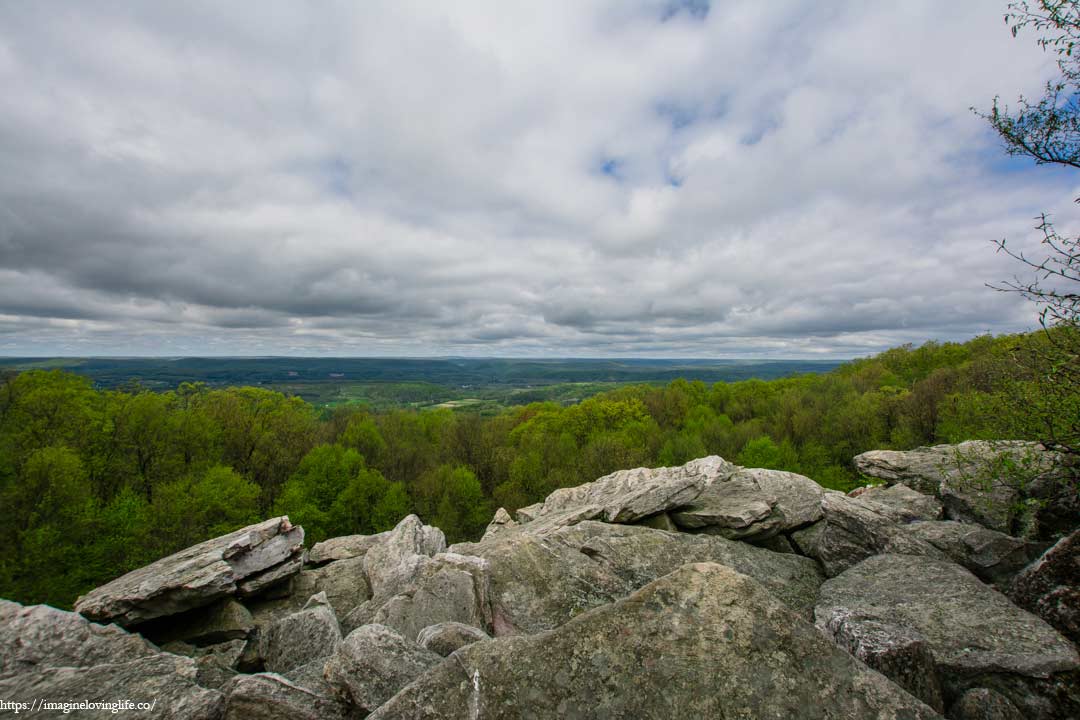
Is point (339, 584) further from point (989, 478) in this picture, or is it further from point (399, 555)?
point (989, 478)

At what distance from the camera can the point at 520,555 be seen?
40.7 ft

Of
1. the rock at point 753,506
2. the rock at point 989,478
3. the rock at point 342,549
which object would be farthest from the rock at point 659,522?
the rock at point 342,549

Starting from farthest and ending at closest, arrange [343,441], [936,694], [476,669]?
[343,441]
[936,694]
[476,669]

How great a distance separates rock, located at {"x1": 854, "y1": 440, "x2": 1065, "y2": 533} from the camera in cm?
959

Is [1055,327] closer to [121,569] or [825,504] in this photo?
[825,504]

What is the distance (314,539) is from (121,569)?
46.2 ft

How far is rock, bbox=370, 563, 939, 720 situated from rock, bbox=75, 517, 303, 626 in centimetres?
1182

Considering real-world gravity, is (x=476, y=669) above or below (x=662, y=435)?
above

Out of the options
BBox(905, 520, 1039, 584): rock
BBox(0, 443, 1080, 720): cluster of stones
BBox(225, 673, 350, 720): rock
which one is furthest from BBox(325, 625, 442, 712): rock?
BBox(905, 520, 1039, 584): rock

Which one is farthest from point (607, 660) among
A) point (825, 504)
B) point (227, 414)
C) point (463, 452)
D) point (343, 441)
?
point (343, 441)

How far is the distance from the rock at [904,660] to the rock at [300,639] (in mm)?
10769

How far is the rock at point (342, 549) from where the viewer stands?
1944 centimetres

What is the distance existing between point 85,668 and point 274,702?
4067mm

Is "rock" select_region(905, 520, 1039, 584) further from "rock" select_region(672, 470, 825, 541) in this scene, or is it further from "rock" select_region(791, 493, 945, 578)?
"rock" select_region(672, 470, 825, 541)
